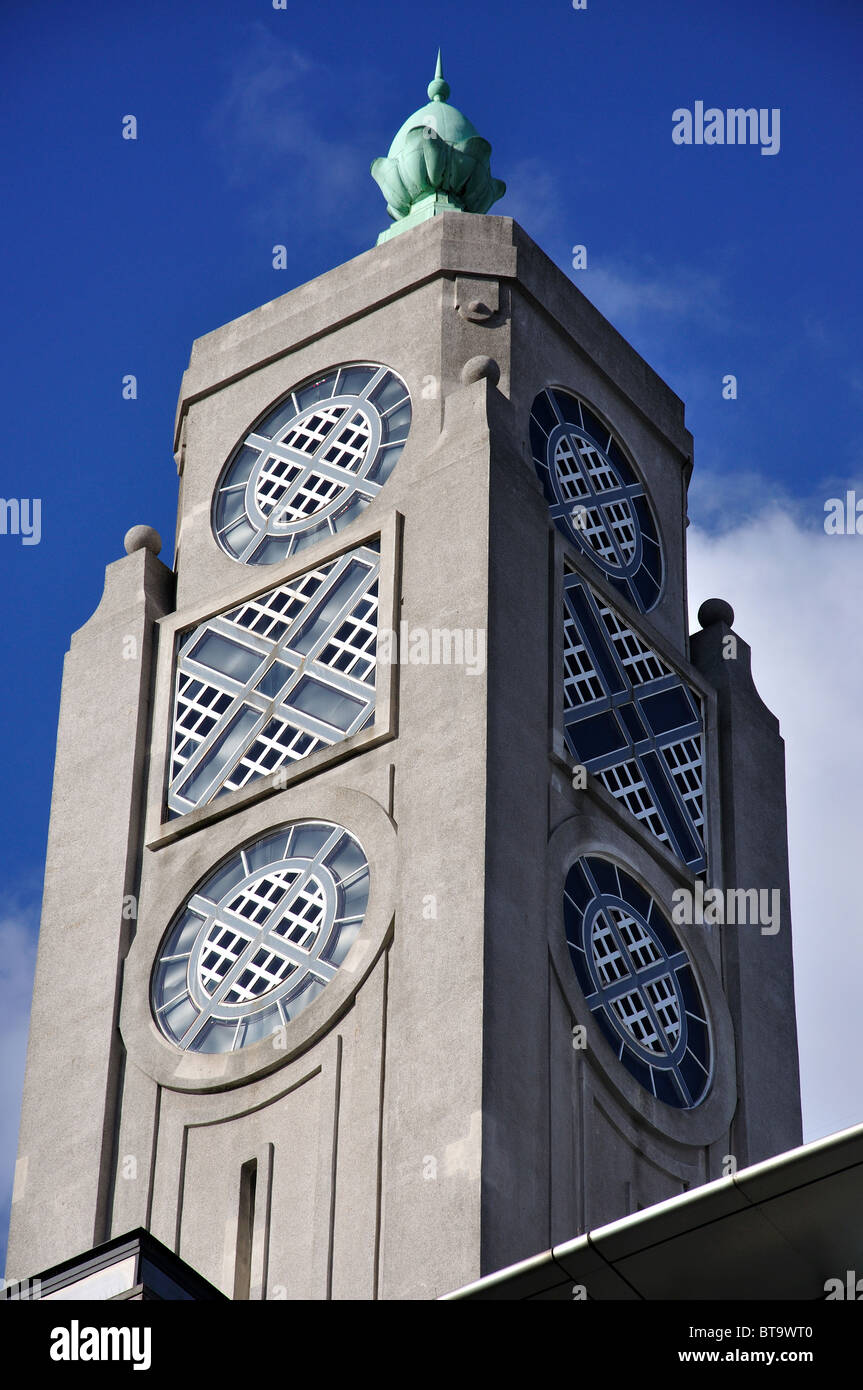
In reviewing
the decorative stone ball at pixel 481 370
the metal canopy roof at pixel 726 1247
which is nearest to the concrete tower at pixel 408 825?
the decorative stone ball at pixel 481 370

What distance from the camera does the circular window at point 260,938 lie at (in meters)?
27.3

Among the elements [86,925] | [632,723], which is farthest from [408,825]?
[86,925]

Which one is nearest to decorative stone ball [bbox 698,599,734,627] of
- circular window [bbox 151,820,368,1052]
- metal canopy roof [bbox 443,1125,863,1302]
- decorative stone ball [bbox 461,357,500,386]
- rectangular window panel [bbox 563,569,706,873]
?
rectangular window panel [bbox 563,569,706,873]

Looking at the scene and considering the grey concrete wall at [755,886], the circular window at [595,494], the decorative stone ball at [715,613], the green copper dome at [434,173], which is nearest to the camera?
the grey concrete wall at [755,886]

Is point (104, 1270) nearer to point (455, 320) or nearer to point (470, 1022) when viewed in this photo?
point (470, 1022)

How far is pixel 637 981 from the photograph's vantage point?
92.7 feet

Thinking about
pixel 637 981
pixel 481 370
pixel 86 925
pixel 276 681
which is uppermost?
pixel 481 370

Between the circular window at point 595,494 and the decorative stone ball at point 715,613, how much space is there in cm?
86

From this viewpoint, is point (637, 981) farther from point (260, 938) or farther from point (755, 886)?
point (260, 938)

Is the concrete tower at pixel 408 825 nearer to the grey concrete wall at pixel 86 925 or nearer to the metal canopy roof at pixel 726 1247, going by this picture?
the grey concrete wall at pixel 86 925

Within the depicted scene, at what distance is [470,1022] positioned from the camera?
25.4m

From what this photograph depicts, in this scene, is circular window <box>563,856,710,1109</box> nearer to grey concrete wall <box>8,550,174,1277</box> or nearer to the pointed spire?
grey concrete wall <box>8,550,174,1277</box>

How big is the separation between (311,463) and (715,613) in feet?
16.7
